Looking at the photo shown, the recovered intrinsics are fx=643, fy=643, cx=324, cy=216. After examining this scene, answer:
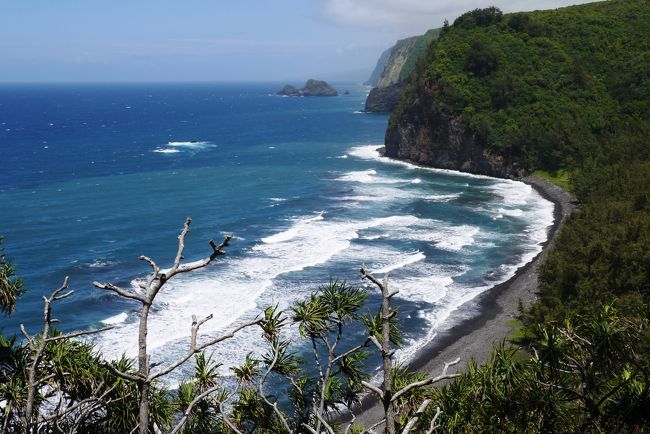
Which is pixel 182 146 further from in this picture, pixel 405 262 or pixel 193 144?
pixel 405 262

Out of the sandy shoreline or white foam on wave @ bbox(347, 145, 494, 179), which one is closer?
the sandy shoreline

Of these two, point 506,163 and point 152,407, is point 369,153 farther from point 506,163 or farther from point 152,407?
point 152,407

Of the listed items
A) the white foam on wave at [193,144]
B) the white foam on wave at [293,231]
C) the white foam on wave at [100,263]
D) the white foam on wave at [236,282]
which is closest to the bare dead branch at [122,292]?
the white foam on wave at [236,282]

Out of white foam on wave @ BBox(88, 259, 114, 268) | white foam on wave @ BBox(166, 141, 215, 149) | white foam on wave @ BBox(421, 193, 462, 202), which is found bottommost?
white foam on wave @ BBox(166, 141, 215, 149)

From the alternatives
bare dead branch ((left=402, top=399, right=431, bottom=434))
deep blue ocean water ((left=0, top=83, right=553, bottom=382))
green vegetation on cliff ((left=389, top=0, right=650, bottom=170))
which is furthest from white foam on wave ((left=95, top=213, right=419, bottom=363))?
green vegetation on cliff ((left=389, top=0, right=650, bottom=170))

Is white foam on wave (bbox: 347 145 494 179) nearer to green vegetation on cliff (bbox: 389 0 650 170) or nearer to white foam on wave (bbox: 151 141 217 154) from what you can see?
green vegetation on cliff (bbox: 389 0 650 170)

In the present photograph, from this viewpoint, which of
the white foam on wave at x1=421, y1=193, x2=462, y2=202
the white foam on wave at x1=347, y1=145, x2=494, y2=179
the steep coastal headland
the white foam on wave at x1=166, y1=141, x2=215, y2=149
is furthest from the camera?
the white foam on wave at x1=166, y1=141, x2=215, y2=149

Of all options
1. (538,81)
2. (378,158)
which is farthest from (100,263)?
(538,81)
